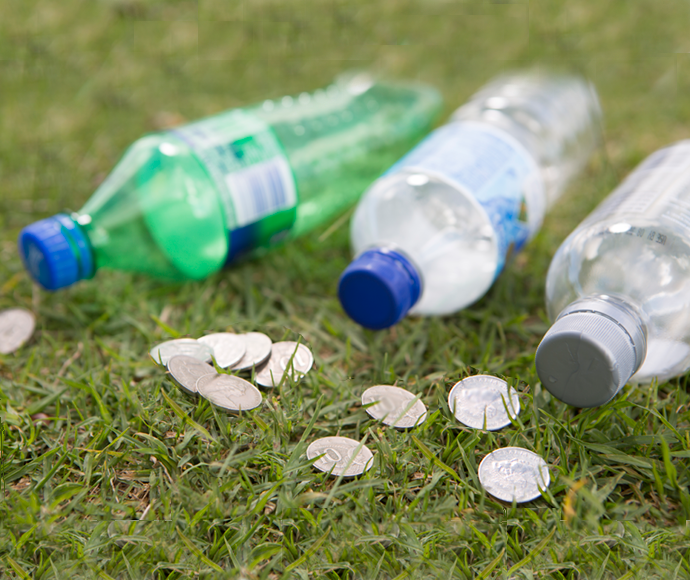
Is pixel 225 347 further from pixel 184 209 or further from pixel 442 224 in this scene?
pixel 442 224

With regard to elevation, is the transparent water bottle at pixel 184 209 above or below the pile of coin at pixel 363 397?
above

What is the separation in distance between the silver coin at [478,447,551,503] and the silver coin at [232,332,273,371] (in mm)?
614

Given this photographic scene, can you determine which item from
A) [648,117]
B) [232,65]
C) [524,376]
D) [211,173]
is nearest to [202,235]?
[211,173]

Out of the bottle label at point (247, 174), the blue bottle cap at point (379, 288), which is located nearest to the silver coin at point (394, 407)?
the blue bottle cap at point (379, 288)

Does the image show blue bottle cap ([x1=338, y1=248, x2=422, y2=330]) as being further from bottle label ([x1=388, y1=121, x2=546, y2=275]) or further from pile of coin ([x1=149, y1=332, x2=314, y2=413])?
bottle label ([x1=388, y1=121, x2=546, y2=275])

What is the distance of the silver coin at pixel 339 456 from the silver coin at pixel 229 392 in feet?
0.60

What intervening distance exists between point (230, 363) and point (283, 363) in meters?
0.14

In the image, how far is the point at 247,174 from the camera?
77.4 inches

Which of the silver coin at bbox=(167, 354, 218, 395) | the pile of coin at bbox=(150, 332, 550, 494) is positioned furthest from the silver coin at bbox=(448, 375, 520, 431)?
the silver coin at bbox=(167, 354, 218, 395)

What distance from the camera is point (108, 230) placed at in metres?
1.93

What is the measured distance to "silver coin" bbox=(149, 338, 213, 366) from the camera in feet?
5.31

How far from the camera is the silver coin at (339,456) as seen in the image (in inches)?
54.3

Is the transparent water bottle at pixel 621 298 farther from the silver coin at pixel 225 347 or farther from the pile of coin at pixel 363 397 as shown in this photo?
the silver coin at pixel 225 347

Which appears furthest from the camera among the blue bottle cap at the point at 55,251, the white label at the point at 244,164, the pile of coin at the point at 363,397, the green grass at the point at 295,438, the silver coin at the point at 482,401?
the white label at the point at 244,164
